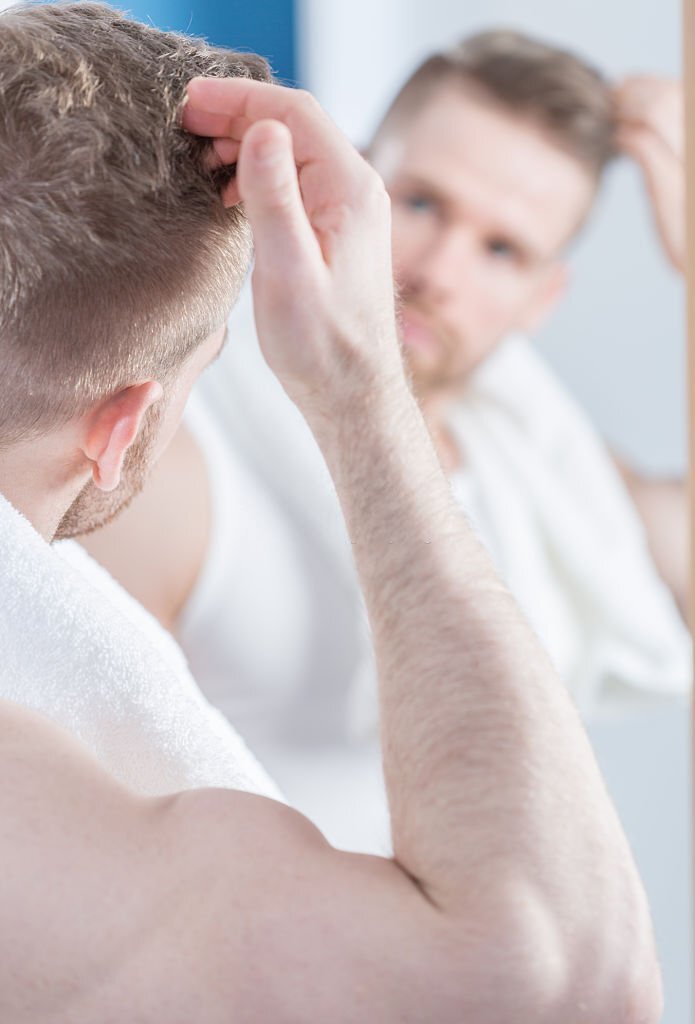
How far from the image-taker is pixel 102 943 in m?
0.46

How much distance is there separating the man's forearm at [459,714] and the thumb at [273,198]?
0.26 ft

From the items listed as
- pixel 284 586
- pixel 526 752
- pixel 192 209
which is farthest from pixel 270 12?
pixel 526 752

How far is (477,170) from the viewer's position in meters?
1.51

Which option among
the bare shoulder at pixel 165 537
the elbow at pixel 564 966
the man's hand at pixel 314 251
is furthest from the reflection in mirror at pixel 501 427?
the elbow at pixel 564 966

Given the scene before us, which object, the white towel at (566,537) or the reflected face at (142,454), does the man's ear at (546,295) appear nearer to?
the white towel at (566,537)

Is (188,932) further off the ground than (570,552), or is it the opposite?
(188,932)

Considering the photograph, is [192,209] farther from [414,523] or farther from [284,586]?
[284,586]

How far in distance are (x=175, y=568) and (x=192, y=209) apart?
491mm

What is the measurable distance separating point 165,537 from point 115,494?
0.35 meters

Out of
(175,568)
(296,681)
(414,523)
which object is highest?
(414,523)

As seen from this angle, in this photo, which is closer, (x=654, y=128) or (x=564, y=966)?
(x=564, y=966)

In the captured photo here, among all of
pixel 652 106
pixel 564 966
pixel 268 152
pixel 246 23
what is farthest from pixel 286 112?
pixel 246 23

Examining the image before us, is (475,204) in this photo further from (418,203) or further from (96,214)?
(96,214)

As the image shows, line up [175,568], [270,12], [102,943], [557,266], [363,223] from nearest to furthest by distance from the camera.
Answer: [102,943]
[363,223]
[175,568]
[557,266]
[270,12]
